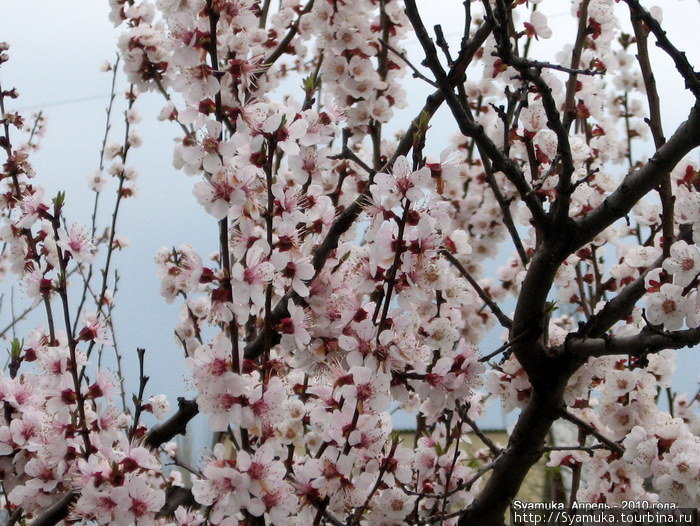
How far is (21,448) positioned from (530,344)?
1.17m

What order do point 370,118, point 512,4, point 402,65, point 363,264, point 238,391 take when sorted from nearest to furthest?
point 238,391 < point 363,264 < point 512,4 < point 370,118 < point 402,65

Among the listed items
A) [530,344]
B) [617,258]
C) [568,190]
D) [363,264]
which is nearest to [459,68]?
[568,190]

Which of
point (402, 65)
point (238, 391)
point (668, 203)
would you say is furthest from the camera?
point (402, 65)

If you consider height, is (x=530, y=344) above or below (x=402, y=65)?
below

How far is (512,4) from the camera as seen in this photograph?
1.77 m

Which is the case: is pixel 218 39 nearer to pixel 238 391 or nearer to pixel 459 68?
pixel 459 68

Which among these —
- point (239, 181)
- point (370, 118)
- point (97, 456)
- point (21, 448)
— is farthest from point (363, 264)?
point (370, 118)

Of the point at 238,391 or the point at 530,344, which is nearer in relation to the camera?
the point at 238,391

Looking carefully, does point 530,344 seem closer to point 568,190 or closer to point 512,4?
point 568,190

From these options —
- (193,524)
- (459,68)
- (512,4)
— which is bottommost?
(193,524)

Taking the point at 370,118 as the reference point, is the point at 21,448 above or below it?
below

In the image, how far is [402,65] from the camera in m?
2.51

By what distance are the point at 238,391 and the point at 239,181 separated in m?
0.35

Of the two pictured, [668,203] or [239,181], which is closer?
[239,181]
